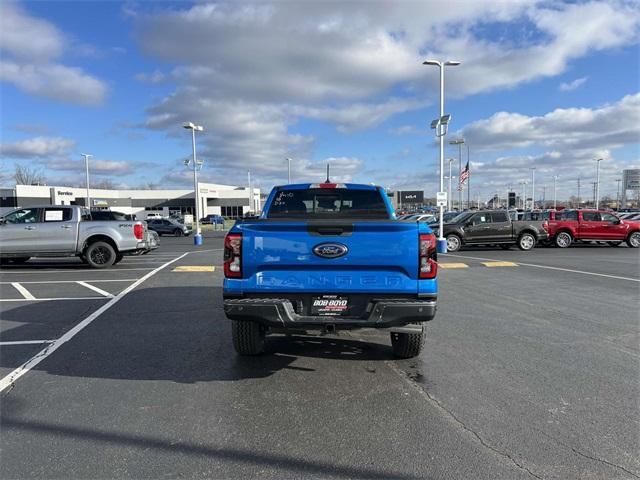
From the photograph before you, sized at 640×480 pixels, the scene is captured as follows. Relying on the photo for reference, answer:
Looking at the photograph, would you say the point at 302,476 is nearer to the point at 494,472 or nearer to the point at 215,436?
A: the point at 215,436

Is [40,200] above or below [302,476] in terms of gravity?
above

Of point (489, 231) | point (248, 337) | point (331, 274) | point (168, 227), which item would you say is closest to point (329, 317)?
point (331, 274)

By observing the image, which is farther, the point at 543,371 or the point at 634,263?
the point at 634,263

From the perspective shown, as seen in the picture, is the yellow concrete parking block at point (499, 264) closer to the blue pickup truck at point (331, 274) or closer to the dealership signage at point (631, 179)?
the blue pickup truck at point (331, 274)

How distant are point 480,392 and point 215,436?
2.38m

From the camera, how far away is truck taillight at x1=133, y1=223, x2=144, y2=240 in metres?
14.1

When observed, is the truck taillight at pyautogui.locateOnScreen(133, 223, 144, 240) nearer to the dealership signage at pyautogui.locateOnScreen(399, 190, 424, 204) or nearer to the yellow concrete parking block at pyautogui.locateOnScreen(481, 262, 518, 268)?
the yellow concrete parking block at pyautogui.locateOnScreen(481, 262, 518, 268)

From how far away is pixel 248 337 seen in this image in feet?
16.4

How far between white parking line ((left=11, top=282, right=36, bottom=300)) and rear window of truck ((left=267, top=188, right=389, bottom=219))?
19.9 ft

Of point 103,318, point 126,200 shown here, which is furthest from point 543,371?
point 126,200

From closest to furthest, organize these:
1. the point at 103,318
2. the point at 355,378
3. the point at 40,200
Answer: the point at 355,378
the point at 103,318
the point at 40,200

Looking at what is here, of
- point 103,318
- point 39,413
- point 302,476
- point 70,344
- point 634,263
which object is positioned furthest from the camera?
point 634,263

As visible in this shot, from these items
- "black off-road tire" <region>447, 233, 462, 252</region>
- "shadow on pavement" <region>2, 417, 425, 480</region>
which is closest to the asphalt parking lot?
"shadow on pavement" <region>2, 417, 425, 480</region>

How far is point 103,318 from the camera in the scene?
7344mm
